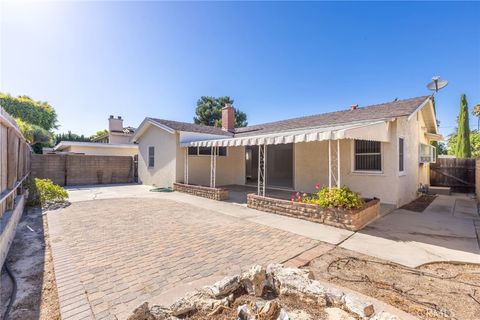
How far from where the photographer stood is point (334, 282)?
3.73m

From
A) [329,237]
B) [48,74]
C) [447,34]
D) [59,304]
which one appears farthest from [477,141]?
[48,74]

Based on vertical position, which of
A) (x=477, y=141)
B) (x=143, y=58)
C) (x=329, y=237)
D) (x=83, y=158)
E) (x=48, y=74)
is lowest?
(x=329, y=237)

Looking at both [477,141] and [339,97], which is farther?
[477,141]

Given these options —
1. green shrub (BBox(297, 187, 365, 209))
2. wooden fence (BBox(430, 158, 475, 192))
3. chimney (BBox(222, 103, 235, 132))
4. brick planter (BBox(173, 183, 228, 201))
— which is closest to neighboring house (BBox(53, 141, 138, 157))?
chimney (BBox(222, 103, 235, 132))

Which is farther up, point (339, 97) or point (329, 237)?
point (339, 97)

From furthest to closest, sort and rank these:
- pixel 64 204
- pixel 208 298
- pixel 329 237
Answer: pixel 64 204 < pixel 329 237 < pixel 208 298

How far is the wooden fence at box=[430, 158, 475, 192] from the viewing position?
604 inches

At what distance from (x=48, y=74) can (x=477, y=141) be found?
44.6 metres

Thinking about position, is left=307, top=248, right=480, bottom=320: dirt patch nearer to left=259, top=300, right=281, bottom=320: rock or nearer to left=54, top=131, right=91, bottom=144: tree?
left=259, top=300, right=281, bottom=320: rock

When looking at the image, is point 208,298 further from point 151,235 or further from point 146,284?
point 151,235

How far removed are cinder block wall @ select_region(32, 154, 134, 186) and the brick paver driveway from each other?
35.0ft

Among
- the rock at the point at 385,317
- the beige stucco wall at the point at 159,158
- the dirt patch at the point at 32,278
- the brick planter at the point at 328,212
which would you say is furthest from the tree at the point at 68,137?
the rock at the point at 385,317

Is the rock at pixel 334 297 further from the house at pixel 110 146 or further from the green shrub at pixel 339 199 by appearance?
the house at pixel 110 146

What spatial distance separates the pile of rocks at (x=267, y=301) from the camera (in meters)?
2.46
